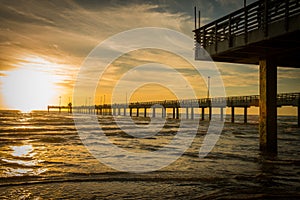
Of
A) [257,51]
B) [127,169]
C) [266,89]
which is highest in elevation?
[257,51]

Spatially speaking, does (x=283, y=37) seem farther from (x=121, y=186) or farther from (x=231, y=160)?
(x=121, y=186)

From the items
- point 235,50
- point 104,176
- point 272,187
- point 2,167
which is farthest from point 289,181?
point 2,167

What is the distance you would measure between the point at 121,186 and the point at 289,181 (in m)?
4.45

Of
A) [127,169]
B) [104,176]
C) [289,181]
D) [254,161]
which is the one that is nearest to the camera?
[289,181]

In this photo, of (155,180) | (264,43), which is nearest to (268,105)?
(264,43)

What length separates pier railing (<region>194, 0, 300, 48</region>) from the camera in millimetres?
9727

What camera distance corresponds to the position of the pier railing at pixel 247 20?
383 inches

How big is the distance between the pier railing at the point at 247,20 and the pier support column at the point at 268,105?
6.30 ft

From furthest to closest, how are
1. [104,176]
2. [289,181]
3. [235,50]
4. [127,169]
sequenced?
[235,50] → [127,169] → [104,176] → [289,181]

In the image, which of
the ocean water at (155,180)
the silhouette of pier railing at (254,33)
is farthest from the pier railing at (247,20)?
the ocean water at (155,180)

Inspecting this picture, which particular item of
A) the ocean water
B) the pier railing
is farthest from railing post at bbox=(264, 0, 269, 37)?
the ocean water

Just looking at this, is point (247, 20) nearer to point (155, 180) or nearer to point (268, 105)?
point (268, 105)

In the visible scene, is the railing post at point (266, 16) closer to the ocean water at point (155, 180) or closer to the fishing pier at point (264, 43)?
the fishing pier at point (264, 43)

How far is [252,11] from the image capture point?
37.0ft
